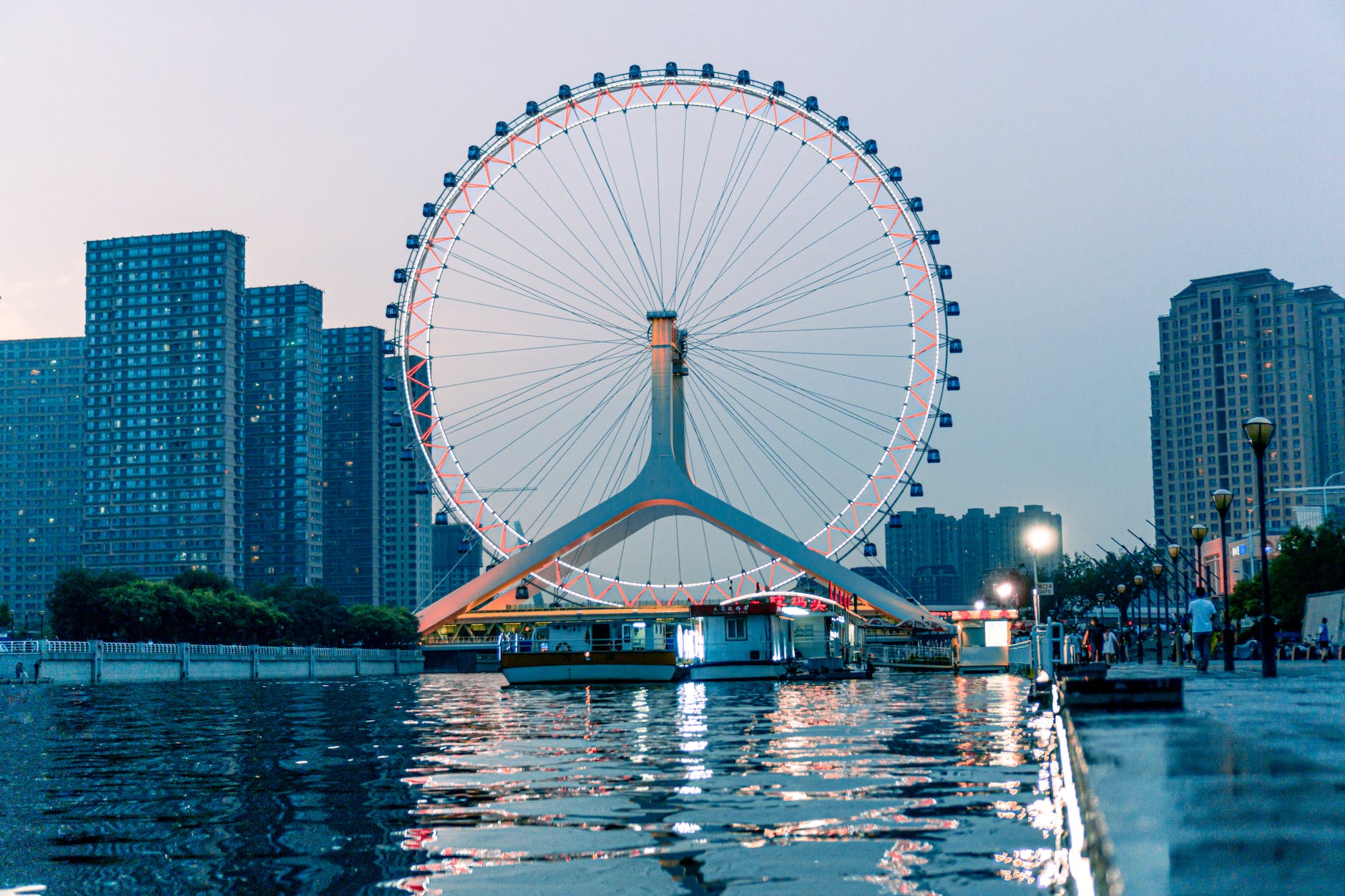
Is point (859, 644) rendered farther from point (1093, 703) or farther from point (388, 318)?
point (1093, 703)

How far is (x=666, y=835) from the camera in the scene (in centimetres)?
1186

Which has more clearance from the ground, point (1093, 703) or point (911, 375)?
point (911, 375)

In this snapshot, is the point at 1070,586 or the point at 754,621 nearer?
the point at 754,621

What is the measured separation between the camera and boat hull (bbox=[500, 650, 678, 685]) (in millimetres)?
65000

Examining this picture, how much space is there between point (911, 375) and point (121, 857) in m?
63.2

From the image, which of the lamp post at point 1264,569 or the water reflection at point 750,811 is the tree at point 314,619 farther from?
the water reflection at point 750,811

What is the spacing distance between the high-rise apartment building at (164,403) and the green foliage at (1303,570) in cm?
13068

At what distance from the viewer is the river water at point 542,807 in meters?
10.0

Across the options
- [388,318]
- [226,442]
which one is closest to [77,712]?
[388,318]

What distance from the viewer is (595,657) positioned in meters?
65.8

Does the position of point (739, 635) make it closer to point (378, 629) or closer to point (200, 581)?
point (378, 629)

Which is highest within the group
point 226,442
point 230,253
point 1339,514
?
point 230,253

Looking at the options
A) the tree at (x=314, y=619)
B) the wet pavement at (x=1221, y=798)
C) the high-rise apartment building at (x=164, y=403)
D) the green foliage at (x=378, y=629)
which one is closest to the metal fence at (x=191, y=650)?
the green foliage at (x=378, y=629)

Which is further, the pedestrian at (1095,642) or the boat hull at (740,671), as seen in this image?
the boat hull at (740,671)
